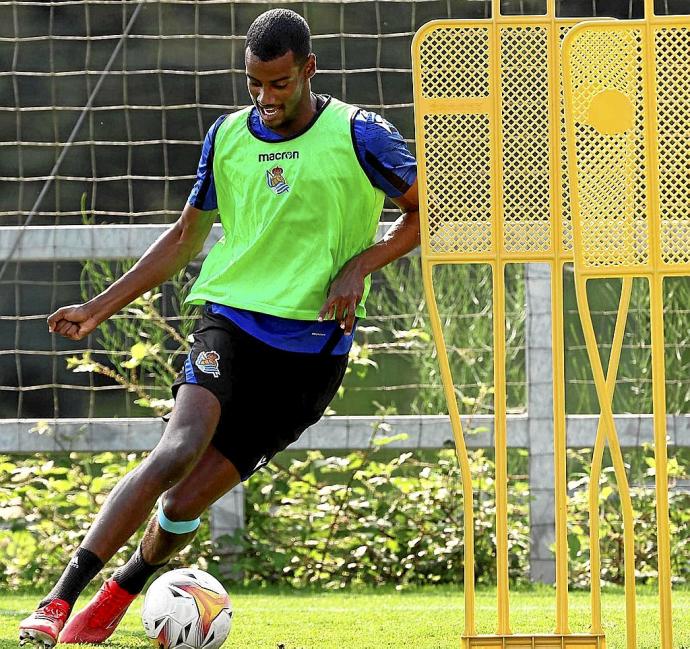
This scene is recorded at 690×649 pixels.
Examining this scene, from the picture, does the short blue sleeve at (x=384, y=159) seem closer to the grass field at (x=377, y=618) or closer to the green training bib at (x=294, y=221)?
the green training bib at (x=294, y=221)

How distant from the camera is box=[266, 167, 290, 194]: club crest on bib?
3.92 metres

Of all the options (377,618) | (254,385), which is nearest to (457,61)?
(254,385)

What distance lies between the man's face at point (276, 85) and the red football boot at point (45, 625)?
1.48 m

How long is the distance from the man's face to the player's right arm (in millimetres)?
475

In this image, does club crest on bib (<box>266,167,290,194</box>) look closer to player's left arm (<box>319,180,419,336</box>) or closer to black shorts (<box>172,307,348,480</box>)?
player's left arm (<box>319,180,419,336</box>)

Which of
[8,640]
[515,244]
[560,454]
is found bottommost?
[8,640]

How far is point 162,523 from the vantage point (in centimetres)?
404

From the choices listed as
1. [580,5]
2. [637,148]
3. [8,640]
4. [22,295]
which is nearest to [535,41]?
[637,148]

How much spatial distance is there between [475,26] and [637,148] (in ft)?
1.75

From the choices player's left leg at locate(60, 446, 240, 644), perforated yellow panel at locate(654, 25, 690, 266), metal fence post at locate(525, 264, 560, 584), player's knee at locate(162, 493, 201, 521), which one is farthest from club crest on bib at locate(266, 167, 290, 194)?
metal fence post at locate(525, 264, 560, 584)

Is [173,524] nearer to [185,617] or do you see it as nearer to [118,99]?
[185,617]

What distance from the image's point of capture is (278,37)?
12.5 feet

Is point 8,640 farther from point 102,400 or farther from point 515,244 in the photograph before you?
point 102,400

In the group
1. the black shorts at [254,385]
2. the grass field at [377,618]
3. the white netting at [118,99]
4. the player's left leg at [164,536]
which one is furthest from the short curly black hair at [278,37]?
the white netting at [118,99]
